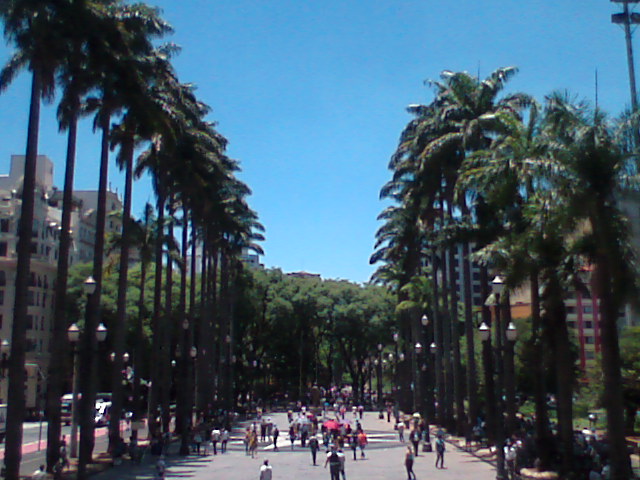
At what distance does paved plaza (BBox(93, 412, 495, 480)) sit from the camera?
28.0 meters

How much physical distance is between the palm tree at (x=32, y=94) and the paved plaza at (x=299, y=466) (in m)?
5.93

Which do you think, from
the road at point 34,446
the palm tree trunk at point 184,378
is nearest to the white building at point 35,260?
the road at point 34,446

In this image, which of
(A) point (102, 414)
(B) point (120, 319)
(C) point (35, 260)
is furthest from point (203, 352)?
(C) point (35, 260)

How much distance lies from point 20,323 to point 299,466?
14.7 m

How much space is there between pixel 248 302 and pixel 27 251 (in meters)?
54.2

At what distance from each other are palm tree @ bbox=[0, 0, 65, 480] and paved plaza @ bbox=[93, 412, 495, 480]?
5929 millimetres

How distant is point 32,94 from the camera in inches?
1007

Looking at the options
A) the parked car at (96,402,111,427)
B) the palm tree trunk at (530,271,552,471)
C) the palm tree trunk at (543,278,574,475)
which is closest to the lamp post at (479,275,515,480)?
the palm tree trunk at (530,271,552,471)

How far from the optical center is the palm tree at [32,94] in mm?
23531

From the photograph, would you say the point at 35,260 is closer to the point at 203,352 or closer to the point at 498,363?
the point at 203,352

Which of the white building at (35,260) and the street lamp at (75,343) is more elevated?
the white building at (35,260)

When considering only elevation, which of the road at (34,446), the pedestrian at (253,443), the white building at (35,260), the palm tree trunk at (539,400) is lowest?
the road at (34,446)

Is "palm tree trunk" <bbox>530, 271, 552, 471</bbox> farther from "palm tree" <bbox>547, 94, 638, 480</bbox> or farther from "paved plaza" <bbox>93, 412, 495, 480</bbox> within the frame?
"palm tree" <bbox>547, 94, 638, 480</bbox>

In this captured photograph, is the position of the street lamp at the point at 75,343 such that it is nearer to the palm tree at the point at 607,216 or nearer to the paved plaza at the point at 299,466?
the paved plaza at the point at 299,466
